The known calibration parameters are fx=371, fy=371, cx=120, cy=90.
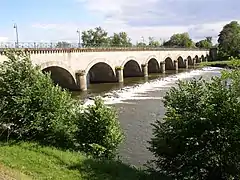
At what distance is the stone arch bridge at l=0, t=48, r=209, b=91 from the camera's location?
163ft

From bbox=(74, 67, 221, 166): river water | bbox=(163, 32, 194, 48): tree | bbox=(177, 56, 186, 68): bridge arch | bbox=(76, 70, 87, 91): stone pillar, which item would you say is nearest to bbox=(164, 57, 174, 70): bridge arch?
bbox=(177, 56, 186, 68): bridge arch

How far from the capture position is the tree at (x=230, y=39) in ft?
444

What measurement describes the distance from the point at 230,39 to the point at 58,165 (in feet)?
436

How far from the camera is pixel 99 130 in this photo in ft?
66.9

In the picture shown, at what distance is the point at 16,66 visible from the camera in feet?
70.0

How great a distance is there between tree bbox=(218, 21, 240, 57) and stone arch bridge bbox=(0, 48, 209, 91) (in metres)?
34.9

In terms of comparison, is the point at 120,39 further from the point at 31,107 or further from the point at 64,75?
the point at 31,107

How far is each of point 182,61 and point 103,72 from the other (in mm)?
54014

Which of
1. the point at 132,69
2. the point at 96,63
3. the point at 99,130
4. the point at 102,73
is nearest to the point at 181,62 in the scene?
the point at 132,69

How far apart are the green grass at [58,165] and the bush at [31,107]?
165 cm

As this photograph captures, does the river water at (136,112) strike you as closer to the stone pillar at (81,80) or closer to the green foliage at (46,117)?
the stone pillar at (81,80)

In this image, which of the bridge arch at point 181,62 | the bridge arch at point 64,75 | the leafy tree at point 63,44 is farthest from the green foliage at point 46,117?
the bridge arch at point 181,62

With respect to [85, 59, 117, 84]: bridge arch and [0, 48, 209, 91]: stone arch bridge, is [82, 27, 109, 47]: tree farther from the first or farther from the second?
[85, 59, 117, 84]: bridge arch

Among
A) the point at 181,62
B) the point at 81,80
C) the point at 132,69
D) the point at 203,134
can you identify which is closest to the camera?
the point at 203,134
